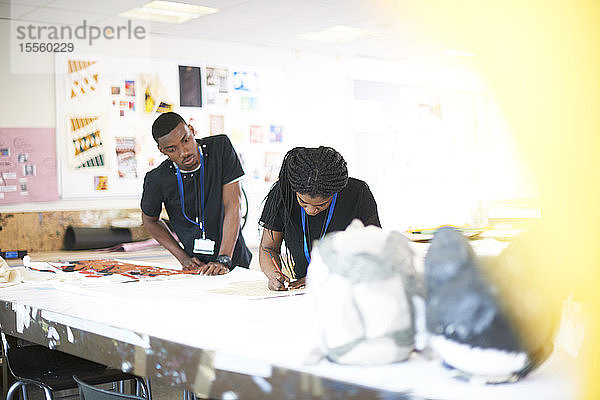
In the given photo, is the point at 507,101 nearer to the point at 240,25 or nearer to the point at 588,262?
the point at 588,262

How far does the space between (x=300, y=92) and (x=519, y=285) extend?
551cm

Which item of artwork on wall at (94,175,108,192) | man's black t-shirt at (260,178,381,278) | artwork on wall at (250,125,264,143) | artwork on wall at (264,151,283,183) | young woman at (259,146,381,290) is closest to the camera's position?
young woman at (259,146,381,290)

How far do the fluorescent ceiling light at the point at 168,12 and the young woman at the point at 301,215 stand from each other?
275 cm

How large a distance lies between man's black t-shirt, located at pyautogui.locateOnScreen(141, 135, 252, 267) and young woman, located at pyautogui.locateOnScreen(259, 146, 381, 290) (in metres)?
0.72

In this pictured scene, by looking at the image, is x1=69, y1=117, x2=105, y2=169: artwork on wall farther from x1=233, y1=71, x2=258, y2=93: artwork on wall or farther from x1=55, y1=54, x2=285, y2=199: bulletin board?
x1=233, y1=71, x2=258, y2=93: artwork on wall

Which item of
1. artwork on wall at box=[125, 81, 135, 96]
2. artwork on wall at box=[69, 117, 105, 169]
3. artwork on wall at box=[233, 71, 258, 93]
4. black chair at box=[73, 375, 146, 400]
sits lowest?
black chair at box=[73, 375, 146, 400]

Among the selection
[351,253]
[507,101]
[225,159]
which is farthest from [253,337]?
[225,159]

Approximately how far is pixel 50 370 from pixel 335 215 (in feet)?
3.62

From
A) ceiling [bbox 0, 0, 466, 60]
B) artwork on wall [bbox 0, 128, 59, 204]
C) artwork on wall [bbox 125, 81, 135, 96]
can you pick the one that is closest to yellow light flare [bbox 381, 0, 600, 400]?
ceiling [bbox 0, 0, 466, 60]

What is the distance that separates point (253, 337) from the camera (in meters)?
1.63

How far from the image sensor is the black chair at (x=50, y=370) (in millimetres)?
2270

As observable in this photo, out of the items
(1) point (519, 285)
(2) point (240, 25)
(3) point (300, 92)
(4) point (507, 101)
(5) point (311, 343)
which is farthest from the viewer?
(3) point (300, 92)

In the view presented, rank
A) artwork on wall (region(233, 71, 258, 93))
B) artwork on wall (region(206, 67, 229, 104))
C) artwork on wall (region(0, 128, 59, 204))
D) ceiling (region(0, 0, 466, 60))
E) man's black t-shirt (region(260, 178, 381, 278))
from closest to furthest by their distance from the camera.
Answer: man's black t-shirt (region(260, 178, 381, 278)) < ceiling (region(0, 0, 466, 60)) < artwork on wall (region(0, 128, 59, 204)) < artwork on wall (region(206, 67, 229, 104)) < artwork on wall (region(233, 71, 258, 93))

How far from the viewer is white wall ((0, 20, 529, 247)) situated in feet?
17.1
